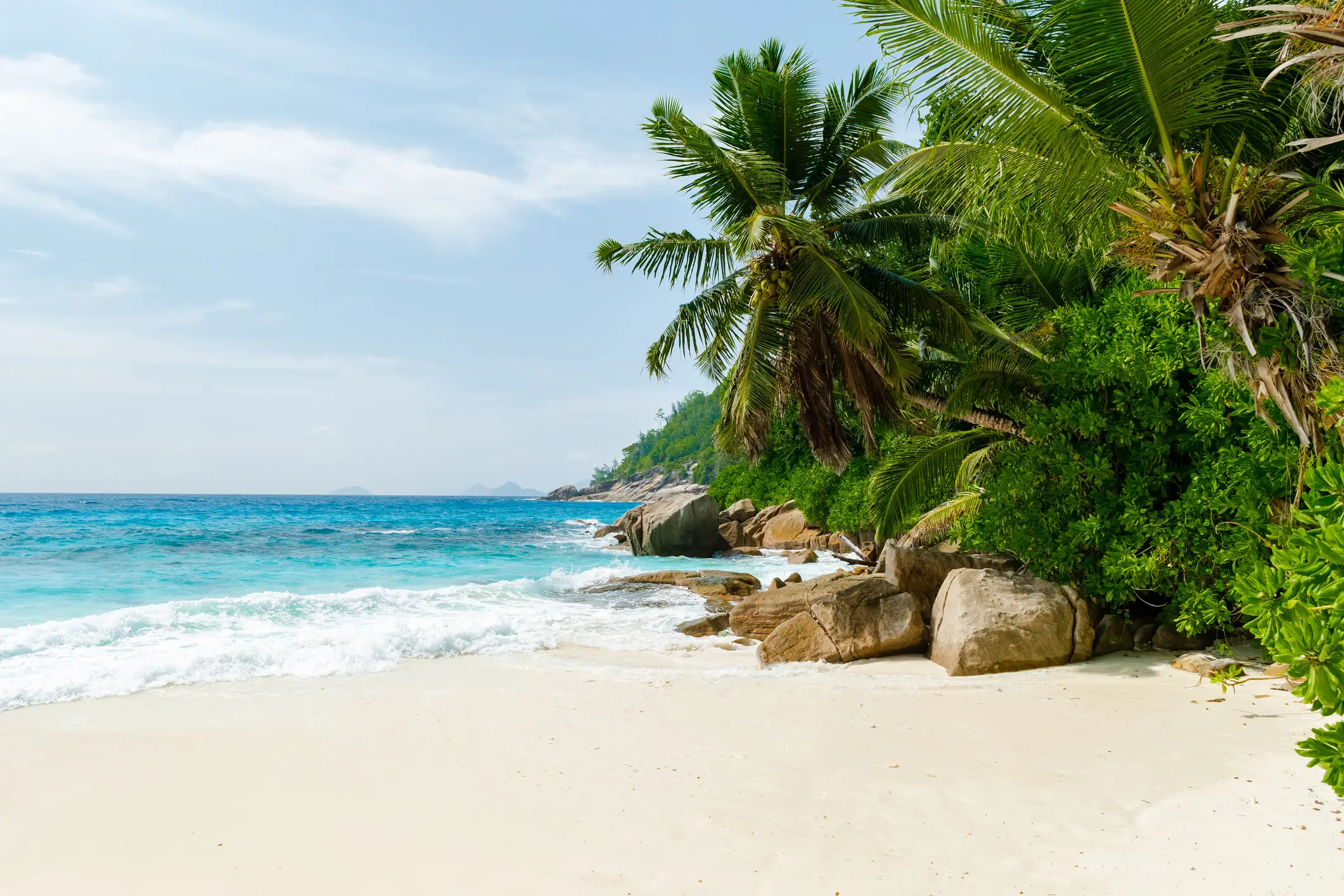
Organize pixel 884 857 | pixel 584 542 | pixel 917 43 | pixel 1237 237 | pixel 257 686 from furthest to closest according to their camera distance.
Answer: pixel 584 542 < pixel 257 686 < pixel 917 43 < pixel 1237 237 < pixel 884 857

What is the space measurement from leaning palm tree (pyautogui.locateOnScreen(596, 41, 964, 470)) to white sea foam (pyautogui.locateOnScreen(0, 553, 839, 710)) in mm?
3967

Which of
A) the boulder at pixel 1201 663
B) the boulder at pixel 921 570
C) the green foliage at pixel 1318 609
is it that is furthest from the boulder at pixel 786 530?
the green foliage at pixel 1318 609

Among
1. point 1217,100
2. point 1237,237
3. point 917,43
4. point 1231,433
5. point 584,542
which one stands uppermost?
point 917,43

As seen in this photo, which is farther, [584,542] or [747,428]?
[584,542]

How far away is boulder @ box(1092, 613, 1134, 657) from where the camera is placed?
8891 mm

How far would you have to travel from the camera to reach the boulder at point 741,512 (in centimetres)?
3591

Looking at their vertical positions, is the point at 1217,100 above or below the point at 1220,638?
above

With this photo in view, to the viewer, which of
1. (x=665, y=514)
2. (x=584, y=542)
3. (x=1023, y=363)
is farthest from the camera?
(x=584, y=542)

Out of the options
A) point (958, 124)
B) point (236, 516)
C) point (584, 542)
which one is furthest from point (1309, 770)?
point (236, 516)

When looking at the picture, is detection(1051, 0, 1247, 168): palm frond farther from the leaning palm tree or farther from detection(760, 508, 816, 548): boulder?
detection(760, 508, 816, 548): boulder

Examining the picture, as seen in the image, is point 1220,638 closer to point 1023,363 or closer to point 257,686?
point 1023,363

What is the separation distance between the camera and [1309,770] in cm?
521

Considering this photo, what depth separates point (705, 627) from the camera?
1191 cm

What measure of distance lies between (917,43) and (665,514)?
22712 millimetres
